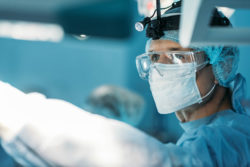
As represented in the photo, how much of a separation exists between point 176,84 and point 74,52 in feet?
10.8

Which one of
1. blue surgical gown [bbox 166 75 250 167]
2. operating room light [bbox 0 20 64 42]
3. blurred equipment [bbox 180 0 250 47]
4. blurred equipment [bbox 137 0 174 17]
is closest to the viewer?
blurred equipment [bbox 180 0 250 47]

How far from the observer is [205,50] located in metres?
Answer: 1.31

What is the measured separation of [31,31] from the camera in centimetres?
428

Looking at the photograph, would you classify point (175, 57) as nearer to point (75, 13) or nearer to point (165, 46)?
point (165, 46)

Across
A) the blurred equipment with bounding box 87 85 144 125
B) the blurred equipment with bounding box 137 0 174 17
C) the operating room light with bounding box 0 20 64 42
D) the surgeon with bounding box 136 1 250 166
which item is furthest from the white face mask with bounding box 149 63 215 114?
the operating room light with bounding box 0 20 64 42

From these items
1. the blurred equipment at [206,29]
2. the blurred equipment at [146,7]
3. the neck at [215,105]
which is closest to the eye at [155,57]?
the neck at [215,105]

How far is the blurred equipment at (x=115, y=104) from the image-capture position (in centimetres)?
319

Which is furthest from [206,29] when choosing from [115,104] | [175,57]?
[115,104]

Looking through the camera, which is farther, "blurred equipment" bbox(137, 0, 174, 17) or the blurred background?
the blurred background

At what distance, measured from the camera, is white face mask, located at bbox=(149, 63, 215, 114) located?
52.2 inches

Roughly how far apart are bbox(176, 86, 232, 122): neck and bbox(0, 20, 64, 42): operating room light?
3.33 metres

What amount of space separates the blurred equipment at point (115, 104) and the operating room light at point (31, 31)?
1.51 meters

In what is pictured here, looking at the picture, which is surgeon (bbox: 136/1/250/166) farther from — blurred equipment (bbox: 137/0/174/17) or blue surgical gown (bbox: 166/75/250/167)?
blurred equipment (bbox: 137/0/174/17)

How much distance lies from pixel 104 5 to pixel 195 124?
8.79 ft
